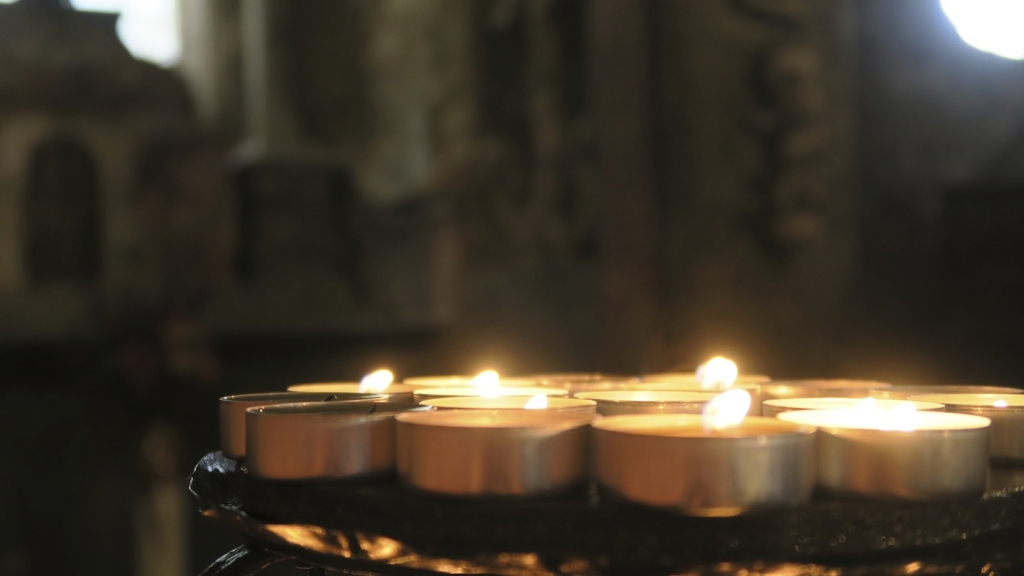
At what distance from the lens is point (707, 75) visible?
79.6 inches

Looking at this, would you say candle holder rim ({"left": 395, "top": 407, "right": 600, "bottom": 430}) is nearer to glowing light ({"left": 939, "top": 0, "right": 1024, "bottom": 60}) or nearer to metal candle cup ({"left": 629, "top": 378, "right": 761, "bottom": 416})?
metal candle cup ({"left": 629, "top": 378, "right": 761, "bottom": 416})

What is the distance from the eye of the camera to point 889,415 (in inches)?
21.0

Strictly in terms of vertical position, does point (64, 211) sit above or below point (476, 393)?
above

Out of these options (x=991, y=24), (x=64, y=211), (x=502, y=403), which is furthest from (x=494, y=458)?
(x=64, y=211)

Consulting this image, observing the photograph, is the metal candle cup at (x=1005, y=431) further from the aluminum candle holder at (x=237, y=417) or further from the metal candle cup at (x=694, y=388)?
the aluminum candle holder at (x=237, y=417)

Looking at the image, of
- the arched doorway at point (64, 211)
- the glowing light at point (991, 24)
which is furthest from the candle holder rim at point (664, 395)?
the arched doorway at point (64, 211)

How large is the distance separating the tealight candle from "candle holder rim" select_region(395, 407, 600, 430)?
2 cm

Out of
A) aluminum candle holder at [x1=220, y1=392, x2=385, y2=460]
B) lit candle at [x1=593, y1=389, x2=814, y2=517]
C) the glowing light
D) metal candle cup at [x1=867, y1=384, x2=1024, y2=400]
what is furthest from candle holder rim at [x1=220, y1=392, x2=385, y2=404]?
the glowing light

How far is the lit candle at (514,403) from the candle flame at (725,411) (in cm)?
10

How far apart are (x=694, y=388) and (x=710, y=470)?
0.36 metres

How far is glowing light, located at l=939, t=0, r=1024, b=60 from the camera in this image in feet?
5.05

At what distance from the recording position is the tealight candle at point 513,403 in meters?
0.58

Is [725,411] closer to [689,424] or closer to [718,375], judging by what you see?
[689,424]

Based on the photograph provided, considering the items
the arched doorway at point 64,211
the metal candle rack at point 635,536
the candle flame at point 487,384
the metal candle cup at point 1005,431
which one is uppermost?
the arched doorway at point 64,211
